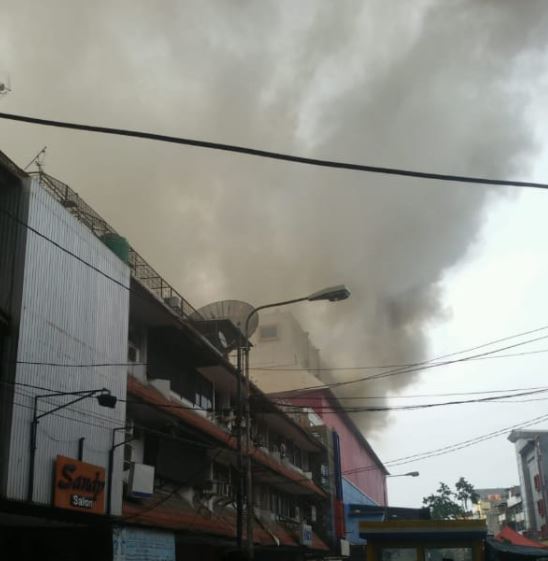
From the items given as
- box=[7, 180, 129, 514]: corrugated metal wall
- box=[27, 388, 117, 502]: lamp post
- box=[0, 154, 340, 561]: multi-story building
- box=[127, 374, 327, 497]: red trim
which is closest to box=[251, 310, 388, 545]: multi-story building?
box=[127, 374, 327, 497]: red trim

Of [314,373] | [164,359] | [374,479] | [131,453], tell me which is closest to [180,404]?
[164,359]

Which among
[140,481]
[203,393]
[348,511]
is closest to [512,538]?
[140,481]

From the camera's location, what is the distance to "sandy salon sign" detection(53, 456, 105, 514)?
49.6ft

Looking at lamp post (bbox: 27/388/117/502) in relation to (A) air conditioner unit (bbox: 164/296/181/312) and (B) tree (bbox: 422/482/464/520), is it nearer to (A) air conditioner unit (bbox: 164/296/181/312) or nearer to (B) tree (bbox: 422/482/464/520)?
(A) air conditioner unit (bbox: 164/296/181/312)

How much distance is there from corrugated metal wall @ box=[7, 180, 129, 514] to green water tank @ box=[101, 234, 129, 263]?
802 mm

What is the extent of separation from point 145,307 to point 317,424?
27789 millimetres

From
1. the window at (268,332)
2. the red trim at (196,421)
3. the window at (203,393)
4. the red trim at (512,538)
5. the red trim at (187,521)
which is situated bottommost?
the red trim at (512,538)

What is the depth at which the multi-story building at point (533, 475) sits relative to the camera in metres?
72.9

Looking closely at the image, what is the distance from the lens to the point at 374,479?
7019 cm

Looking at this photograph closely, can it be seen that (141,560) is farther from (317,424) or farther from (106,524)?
(317,424)

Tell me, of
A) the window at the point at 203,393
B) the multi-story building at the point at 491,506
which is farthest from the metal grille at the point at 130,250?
the multi-story building at the point at 491,506

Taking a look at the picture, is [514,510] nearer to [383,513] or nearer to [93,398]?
[383,513]

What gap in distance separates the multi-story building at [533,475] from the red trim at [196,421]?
45938 mm

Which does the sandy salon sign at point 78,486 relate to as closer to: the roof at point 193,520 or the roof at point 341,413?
the roof at point 193,520
